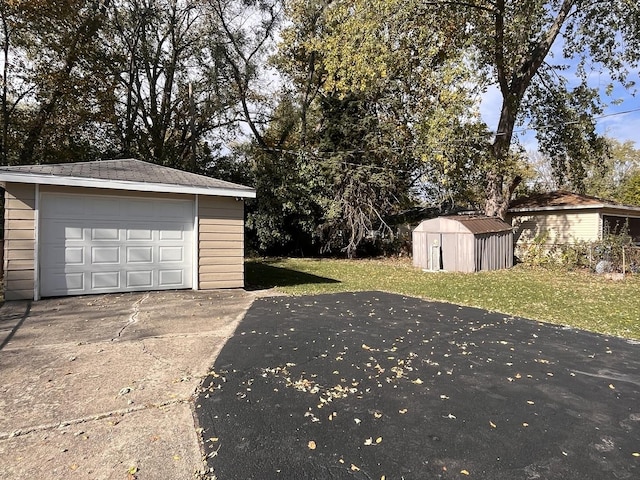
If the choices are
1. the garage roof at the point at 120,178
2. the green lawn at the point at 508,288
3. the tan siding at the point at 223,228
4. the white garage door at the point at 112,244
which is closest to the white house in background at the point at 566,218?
the green lawn at the point at 508,288

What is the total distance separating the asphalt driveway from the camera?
7.47 ft

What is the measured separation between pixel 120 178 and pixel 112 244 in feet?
4.37

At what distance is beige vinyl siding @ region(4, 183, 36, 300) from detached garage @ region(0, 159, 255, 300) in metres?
0.01

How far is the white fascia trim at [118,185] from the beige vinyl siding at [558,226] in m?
13.8

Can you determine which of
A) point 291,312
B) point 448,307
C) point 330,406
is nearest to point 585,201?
point 448,307

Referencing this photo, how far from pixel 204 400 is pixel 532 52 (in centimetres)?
1704

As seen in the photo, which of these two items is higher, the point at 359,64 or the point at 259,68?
the point at 259,68

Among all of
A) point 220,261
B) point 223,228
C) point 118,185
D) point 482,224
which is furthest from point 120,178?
point 482,224

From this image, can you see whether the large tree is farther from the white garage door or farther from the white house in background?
the white garage door

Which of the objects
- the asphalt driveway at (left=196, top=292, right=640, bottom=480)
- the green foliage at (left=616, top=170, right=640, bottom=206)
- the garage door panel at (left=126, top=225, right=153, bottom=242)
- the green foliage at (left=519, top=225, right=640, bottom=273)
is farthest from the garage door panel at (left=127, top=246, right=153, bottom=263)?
the green foliage at (left=616, top=170, right=640, bottom=206)

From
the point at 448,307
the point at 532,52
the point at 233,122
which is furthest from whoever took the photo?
the point at 233,122

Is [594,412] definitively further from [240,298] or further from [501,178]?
[501,178]

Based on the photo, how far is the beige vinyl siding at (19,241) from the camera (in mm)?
6672

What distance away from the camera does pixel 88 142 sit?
15.9m
